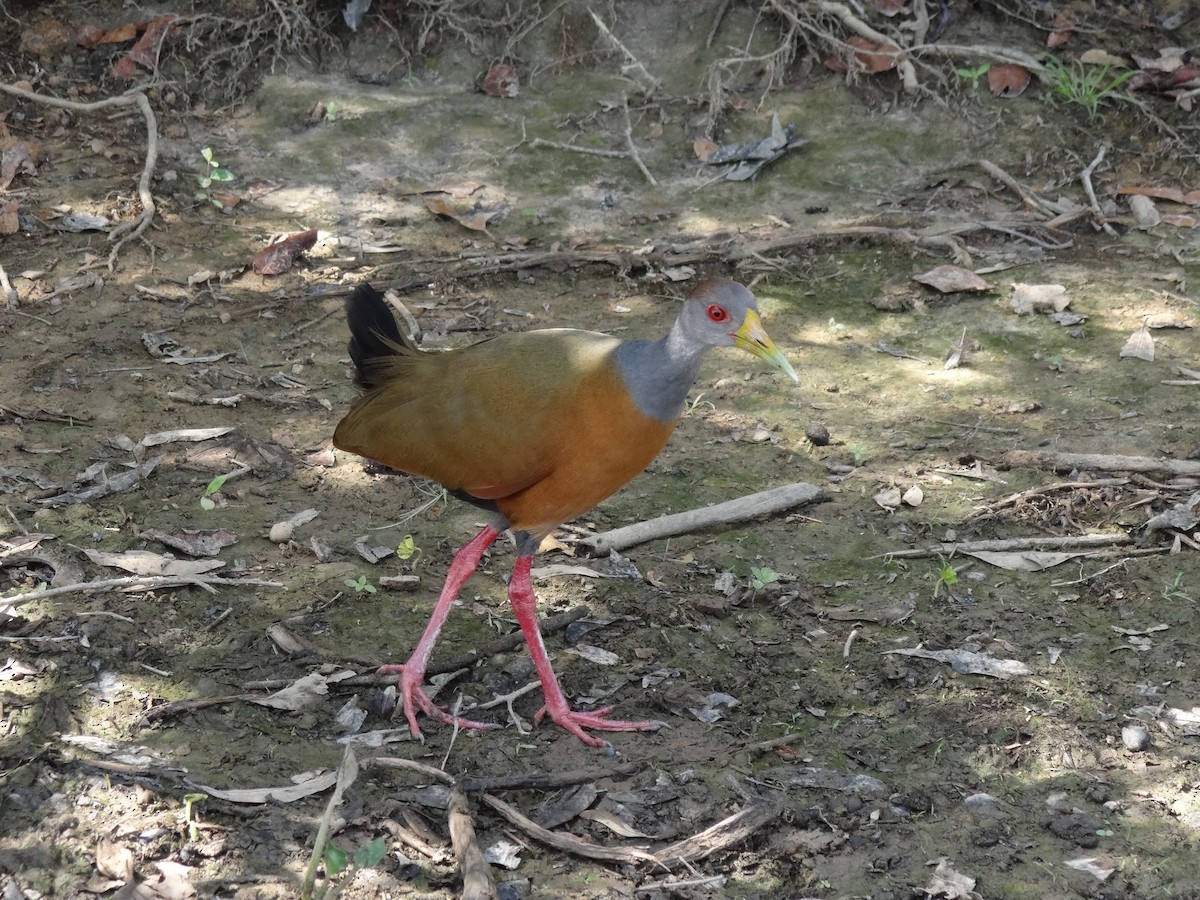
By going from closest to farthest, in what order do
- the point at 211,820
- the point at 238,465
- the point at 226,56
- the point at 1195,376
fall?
the point at 211,820 < the point at 238,465 < the point at 1195,376 < the point at 226,56

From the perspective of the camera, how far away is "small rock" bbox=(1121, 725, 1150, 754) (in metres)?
4.17

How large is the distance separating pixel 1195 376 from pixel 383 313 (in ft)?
13.2

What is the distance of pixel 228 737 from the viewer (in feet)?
13.4

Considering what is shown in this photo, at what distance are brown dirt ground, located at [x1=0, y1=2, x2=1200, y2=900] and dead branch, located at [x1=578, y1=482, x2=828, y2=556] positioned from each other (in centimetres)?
7

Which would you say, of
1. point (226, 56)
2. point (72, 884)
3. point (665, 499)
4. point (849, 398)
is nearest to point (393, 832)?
point (72, 884)

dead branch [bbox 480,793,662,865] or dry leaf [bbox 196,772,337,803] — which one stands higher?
dry leaf [bbox 196,772,337,803]

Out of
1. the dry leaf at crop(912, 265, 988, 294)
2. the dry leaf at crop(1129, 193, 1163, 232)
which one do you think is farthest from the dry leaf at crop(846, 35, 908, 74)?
the dry leaf at crop(912, 265, 988, 294)

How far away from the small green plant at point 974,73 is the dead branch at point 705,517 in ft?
13.7

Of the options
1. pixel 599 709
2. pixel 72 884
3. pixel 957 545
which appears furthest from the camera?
pixel 957 545

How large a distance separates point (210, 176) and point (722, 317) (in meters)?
5.07

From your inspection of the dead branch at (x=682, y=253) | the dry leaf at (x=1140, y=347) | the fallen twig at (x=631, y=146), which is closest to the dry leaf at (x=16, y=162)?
the dead branch at (x=682, y=253)

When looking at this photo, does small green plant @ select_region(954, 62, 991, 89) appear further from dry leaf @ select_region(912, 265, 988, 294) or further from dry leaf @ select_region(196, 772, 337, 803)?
dry leaf @ select_region(196, 772, 337, 803)

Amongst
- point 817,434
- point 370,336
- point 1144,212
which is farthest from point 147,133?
point 1144,212

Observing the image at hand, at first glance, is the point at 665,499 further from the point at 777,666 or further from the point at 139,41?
the point at 139,41
